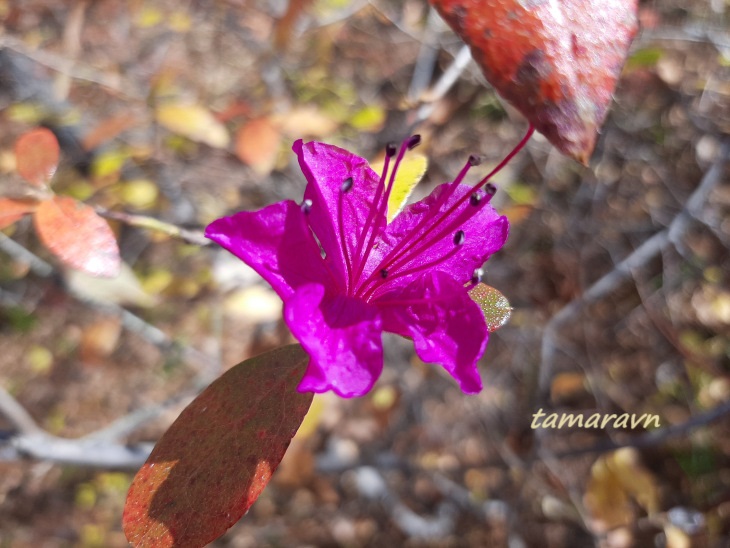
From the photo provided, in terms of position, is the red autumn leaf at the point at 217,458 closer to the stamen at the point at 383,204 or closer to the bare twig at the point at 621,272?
the stamen at the point at 383,204

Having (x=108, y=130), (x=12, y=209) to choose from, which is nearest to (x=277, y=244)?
(x=12, y=209)

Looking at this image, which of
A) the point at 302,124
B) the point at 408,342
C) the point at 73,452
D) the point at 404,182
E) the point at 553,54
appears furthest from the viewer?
the point at 408,342

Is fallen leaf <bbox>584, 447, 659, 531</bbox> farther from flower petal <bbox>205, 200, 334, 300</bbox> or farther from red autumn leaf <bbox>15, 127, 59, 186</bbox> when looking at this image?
red autumn leaf <bbox>15, 127, 59, 186</bbox>

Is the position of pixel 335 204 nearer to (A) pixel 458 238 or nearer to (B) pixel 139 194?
(A) pixel 458 238

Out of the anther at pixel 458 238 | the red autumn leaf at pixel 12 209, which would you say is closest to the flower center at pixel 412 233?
the anther at pixel 458 238

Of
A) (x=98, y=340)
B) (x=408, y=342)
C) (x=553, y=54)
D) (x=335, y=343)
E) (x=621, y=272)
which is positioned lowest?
(x=98, y=340)

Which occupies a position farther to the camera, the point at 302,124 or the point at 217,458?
A: the point at 302,124
